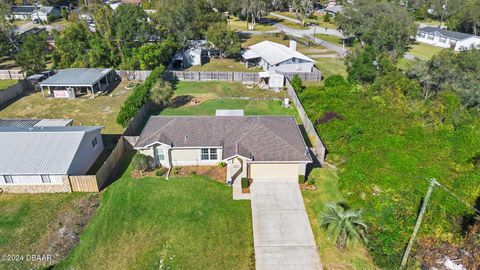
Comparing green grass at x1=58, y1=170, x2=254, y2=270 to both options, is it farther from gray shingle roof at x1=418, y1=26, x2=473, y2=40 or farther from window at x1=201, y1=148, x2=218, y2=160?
gray shingle roof at x1=418, y1=26, x2=473, y2=40

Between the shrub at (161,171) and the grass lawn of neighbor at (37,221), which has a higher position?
the shrub at (161,171)

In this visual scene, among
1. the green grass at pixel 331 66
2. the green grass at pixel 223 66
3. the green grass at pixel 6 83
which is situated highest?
the green grass at pixel 223 66

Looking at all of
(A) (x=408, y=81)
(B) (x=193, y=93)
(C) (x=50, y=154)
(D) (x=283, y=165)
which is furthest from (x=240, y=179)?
(A) (x=408, y=81)

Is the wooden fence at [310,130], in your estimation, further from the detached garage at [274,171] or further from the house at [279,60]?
the house at [279,60]

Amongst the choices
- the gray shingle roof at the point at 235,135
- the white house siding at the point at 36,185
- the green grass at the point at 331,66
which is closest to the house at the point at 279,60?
the green grass at the point at 331,66

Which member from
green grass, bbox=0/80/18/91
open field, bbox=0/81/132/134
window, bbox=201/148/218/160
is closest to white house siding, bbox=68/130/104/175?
open field, bbox=0/81/132/134

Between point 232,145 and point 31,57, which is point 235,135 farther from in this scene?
point 31,57

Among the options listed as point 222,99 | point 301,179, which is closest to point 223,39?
point 222,99
